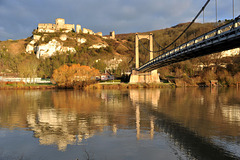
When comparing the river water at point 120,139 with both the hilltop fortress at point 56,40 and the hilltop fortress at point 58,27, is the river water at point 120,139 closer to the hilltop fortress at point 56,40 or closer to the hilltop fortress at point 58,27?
the hilltop fortress at point 56,40

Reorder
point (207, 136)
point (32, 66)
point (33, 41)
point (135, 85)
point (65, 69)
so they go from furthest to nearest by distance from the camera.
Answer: point (33, 41), point (32, 66), point (135, 85), point (65, 69), point (207, 136)

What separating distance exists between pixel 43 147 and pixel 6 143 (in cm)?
182

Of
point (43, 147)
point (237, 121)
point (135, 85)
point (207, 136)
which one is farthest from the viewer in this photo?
point (135, 85)

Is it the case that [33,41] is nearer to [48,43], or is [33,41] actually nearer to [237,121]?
[48,43]

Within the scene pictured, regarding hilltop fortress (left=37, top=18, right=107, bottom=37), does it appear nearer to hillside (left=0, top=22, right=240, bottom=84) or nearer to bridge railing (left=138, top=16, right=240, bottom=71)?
hillside (left=0, top=22, right=240, bottom=84)

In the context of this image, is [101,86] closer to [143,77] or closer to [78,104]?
[143,77]

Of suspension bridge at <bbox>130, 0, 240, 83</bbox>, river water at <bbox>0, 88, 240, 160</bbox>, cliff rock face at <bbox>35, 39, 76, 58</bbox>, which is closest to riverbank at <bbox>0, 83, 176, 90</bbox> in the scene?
suspension bridge at <bbox>130, 0, 240, 83</bbox>

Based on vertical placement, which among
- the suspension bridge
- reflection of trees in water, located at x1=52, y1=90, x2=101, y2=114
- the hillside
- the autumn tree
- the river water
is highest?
the hillside

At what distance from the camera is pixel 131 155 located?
24.1ft

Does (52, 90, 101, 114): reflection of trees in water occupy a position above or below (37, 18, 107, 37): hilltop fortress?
below

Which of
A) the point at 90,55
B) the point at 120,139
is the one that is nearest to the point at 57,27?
the point at 90,55

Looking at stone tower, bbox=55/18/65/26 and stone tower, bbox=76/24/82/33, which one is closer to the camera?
stone tower, bbox=55/18/65/26

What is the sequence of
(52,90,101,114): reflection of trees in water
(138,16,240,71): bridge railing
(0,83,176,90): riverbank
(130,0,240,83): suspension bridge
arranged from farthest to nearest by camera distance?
(0,83,176,90): riverbank → (52,90,101,114): reflection of trees in water → (130,0,240,83): suspension bridge → (138,16,240,71): bridge railing

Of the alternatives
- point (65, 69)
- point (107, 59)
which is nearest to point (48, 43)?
point (107, 59)
